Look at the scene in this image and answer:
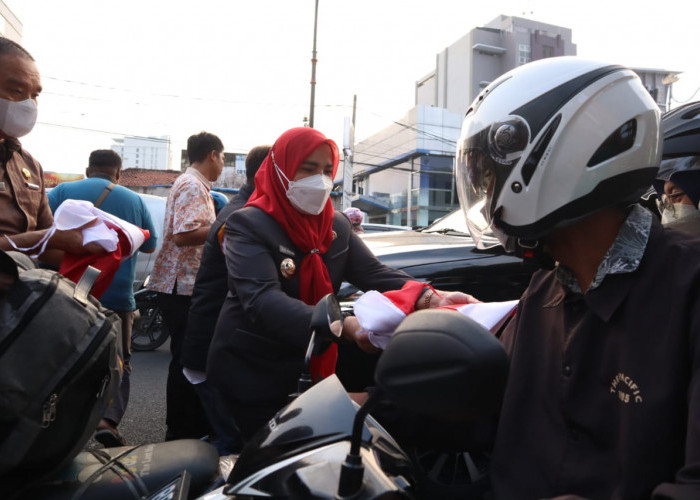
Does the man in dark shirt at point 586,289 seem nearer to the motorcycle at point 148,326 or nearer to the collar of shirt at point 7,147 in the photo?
the collar of shirt at point 7,147

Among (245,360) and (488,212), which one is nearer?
(488,212)

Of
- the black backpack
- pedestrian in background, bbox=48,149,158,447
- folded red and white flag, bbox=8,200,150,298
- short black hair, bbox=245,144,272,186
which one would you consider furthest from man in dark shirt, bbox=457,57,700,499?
pedestrian in background, bbox=48,149,158,447

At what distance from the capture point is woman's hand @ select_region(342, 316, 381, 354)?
165 cm

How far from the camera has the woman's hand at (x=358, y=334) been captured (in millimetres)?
1649

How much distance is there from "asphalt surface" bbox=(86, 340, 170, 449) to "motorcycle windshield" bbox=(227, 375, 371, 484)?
250cm

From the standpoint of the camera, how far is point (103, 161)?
401cm

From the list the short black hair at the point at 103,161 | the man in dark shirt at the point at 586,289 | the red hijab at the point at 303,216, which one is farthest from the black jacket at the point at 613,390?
the short black hair at the point at 103,161

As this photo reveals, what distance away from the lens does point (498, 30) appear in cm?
5341

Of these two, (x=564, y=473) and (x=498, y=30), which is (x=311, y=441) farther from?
(x=498, y=30)

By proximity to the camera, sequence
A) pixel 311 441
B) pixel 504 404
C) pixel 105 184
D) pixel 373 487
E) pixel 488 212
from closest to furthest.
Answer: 1. pixel 373 487
2. pixel 311 441
3. pixel 504 404
4. pixel 488 212
5. pixel 105 184

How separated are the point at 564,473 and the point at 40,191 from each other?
2587 mm

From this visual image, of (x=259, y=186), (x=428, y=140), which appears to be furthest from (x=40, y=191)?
(x=428, y=140)

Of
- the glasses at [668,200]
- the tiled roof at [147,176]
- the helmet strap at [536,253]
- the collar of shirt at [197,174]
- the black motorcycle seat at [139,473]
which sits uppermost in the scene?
the tiled roof at [147,176]

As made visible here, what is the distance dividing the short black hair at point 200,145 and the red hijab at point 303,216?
1663mm
